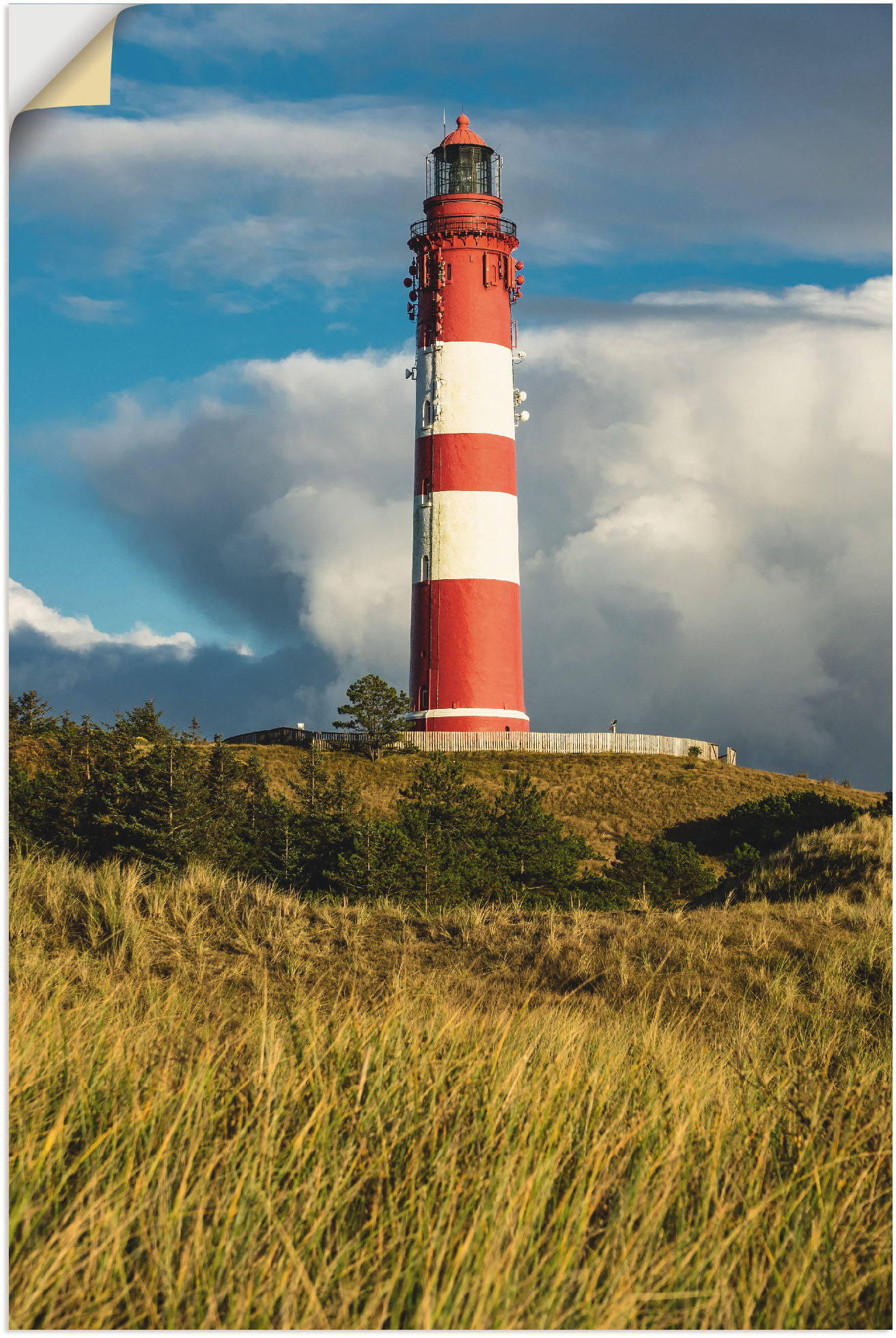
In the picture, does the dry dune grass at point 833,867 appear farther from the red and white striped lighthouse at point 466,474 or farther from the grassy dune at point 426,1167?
the red and white striped lighthouse at point 466,474

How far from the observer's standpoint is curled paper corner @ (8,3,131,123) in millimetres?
3330

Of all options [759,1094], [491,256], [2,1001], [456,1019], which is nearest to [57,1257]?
[2,1001]

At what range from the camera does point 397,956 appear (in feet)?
28.7

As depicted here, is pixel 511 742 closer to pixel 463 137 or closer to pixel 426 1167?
pixel 463 137

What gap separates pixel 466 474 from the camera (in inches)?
1289

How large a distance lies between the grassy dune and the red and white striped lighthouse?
26160 mm

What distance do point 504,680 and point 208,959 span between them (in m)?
25.1

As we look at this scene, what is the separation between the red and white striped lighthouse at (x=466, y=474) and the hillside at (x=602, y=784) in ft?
5.87

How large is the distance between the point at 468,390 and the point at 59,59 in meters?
30.3

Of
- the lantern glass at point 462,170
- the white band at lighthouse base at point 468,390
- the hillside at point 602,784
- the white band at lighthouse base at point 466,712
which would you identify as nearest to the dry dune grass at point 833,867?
the hillside at point 602,784

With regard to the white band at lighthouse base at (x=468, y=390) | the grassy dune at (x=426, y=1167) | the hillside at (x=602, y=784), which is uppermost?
the white band at lighthouse base at (x=468, y=390)

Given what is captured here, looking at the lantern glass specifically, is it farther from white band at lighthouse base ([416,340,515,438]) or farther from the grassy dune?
the grassy dune

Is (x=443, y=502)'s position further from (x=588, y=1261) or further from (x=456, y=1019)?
(x=588, y=1261)

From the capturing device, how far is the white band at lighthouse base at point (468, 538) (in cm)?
3234
